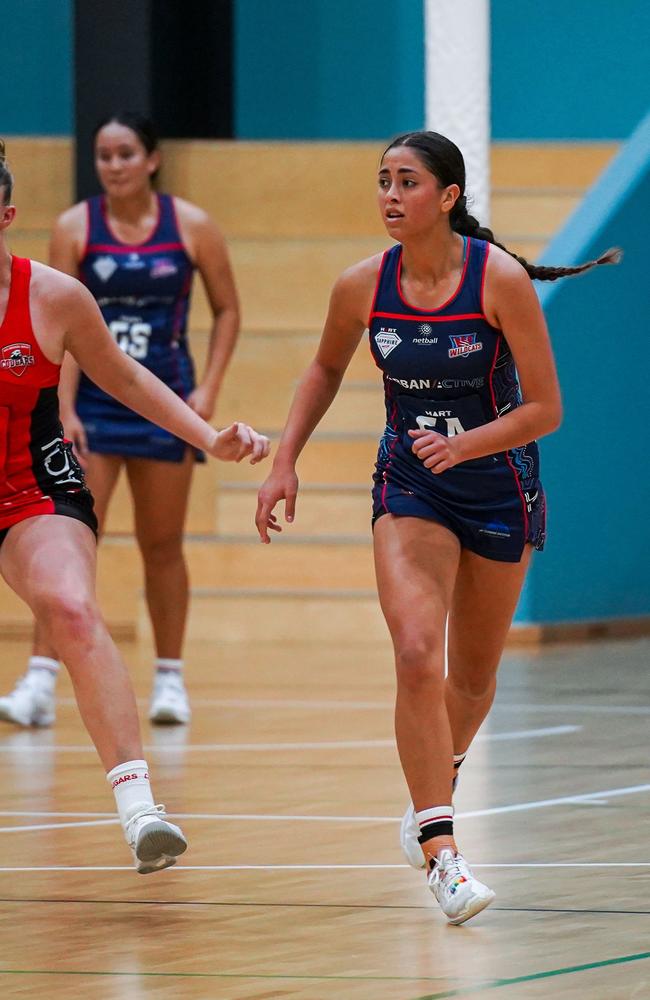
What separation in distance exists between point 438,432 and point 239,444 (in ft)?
1.34

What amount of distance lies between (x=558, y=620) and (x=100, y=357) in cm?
553

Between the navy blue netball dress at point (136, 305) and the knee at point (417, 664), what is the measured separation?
2.90m

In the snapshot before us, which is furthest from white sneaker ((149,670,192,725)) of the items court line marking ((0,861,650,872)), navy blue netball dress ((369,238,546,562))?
navy blue netball dress ((369,238,546,562))

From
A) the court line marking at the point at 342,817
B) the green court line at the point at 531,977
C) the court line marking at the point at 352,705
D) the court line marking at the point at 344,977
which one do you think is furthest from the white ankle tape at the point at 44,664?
the green court line at the point at 531,977

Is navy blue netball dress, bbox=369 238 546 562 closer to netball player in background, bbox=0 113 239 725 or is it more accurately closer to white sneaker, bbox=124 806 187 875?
white sneaker, bbox=124 806 187 875

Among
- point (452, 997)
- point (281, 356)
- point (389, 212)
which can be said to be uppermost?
point (281, 356)

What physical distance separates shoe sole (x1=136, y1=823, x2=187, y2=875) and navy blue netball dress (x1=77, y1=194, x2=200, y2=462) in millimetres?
2980

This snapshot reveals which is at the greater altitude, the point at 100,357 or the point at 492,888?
the point at 100,357

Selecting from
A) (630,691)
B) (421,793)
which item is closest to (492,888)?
(421,793)

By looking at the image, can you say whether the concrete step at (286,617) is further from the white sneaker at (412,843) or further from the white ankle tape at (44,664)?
the white sneaker at (412,843)

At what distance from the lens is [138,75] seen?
35.9 ft

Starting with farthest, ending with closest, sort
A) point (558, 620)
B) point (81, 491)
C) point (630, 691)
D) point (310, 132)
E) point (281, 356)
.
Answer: point (310, 132), point (281, 356), point (558, 620), point (630, 691), point (81, 491)

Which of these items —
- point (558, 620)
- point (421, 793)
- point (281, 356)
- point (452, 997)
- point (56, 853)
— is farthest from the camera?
point (281, 356)

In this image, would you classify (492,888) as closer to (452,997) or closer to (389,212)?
(452,997)
